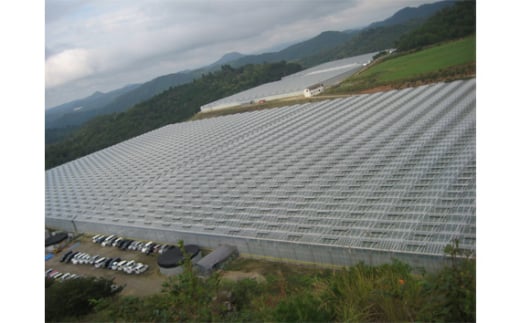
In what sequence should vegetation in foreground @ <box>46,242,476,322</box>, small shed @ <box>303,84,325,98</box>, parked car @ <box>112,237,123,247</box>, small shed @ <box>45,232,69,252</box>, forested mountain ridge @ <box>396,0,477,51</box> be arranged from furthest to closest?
small shed @ <box>303,84,325,98</box> < forested mountain ridge @ <box>396,0,477,51</box> < small shed @ <box>45,232,69,252</box> < parked car @ <box>112,237,123,247</box> < vegetation in foreground @ <box>46,242,476,322</box>

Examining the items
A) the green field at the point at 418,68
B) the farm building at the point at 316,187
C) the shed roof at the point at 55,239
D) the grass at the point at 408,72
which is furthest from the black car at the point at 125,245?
the green field at the point at 418,68

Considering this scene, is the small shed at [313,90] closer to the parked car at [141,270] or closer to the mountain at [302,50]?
the parked car at [141,270]

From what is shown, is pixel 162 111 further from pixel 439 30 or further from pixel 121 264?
pixel 121 264

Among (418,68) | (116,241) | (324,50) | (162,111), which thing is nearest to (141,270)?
(116,241)

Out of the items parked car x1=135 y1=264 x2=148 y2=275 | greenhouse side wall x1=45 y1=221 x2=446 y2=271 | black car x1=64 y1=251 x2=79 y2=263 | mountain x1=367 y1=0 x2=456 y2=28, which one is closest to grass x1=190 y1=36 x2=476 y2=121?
mountain x1=367 y1=0 x2=456 y2=28

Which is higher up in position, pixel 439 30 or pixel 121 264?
pixel 439 30

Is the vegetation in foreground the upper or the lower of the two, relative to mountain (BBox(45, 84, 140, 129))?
lower

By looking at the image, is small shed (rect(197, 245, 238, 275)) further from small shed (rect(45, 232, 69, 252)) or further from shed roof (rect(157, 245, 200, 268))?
small shed (rect(45, 232, 69, 252))

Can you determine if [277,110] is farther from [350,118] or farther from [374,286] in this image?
[374,286]
